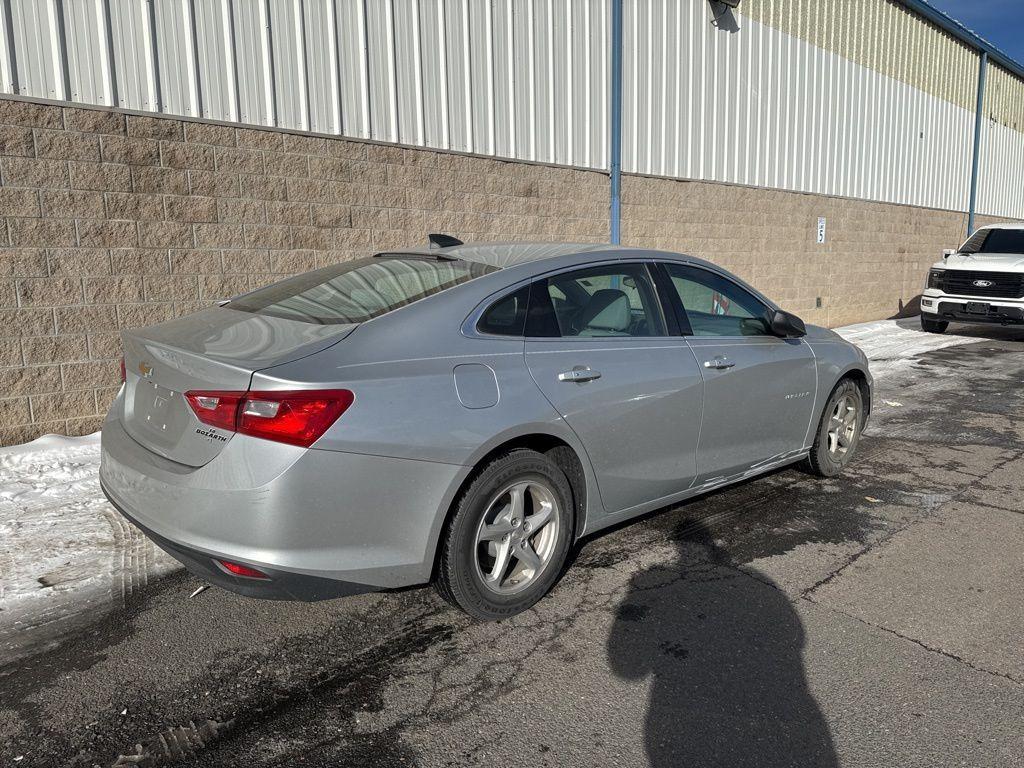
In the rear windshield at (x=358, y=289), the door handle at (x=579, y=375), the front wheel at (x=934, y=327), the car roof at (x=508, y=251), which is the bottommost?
the front wheel at (x=934, y=327)

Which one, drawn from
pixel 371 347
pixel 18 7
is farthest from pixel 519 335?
pixel 18 7

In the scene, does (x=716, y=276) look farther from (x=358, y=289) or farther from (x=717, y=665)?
(x=717, y=665)

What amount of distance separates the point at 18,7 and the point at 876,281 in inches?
623

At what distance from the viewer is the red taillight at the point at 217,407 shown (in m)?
2.66

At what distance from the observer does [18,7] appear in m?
5.33

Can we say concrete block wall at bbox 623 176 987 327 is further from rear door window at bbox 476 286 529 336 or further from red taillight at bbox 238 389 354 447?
red taillight at bbox 238 389 354 447

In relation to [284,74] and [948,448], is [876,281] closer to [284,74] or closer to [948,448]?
[948,448]

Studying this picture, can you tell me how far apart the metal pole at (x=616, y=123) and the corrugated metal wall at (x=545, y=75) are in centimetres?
14

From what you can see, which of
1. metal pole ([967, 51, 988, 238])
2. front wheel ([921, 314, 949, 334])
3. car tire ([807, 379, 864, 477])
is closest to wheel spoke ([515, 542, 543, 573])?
car tire ([807, 379, 864, 477])

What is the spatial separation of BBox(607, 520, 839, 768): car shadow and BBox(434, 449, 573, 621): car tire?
16.4 inches

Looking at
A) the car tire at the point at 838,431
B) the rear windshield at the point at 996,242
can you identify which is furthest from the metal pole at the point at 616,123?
the rear windshield at the point at 996,242

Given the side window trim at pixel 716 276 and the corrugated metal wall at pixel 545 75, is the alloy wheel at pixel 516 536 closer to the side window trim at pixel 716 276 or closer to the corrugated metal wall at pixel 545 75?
the side window trim at pixel 716 276

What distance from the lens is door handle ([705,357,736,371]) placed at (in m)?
4.02

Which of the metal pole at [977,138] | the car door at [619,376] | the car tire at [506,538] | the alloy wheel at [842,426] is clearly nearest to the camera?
the car tire at [506,538]
